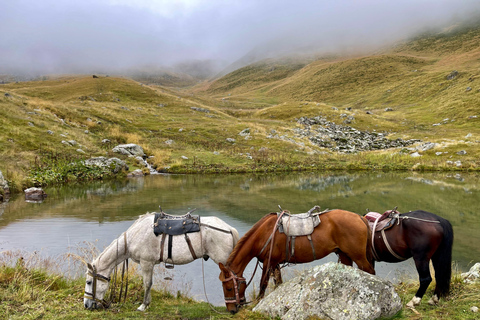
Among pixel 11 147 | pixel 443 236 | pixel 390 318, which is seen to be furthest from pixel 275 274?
pixel 11 147

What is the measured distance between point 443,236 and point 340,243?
220 cm

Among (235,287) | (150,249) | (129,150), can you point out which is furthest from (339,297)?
(129,150)

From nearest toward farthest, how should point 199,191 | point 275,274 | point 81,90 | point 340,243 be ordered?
point 340,243
point 275,274
point 199,191
point 81,90

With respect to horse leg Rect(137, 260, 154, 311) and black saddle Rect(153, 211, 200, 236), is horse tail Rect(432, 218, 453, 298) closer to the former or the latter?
black saddle Rect(153, 211, 200, 236)

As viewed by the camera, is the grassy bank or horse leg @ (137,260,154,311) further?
horse leg @ (137,260,154,311)

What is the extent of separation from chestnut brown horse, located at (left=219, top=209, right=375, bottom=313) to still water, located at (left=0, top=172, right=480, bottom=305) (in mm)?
2032

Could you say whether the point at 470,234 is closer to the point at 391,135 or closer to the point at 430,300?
the point at 430,300

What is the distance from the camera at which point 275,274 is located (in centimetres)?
751

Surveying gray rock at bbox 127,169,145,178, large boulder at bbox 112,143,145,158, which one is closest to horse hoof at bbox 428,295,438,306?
gray rock at bbox 127,169,145,178

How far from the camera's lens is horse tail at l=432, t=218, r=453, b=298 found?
20.6ft

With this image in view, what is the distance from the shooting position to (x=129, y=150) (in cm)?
3619

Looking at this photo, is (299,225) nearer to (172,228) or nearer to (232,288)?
(232,288)

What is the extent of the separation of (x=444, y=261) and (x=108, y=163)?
3031cm

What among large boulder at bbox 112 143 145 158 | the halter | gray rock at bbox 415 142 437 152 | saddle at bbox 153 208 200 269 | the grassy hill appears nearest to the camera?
the halter
